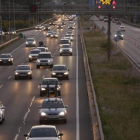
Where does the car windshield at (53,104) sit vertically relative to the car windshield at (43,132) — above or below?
below

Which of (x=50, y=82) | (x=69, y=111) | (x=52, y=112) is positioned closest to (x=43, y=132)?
(x=52, y=112)

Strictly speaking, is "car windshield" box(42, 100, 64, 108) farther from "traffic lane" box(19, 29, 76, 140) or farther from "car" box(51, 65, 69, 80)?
"car" box(51, 65, 69, 80)

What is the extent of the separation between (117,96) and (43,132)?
54.8ft

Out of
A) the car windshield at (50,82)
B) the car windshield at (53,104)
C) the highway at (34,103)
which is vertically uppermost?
the car windshield at (53,104)

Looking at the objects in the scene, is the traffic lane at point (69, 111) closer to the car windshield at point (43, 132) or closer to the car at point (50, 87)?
the car at point (50, 87)

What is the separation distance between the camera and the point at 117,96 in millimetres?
34969

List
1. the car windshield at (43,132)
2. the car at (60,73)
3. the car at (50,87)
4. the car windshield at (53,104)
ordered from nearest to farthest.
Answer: the car windshield at (43,132), the car windshield at (53,104), the car at (50,87), the car at (60,73)

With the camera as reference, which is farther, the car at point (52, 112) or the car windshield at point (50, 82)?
the car windshield at point (50, 82)

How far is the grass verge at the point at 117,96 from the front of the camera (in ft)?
74.5

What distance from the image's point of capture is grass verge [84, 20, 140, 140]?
22.7 m

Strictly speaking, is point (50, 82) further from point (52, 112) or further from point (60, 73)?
point (52, 112)

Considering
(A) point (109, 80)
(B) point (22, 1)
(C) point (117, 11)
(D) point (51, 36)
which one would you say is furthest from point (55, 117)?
(B) point (22, 1)

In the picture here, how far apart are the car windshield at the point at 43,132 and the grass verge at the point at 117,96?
250cm

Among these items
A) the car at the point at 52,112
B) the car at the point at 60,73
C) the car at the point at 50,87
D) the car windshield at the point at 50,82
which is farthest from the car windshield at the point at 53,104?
the car at the point at 60,73
